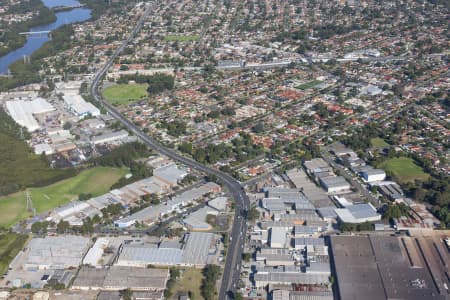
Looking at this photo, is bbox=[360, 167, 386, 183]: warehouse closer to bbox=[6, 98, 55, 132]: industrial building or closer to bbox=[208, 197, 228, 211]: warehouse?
bbox=[208, 197, 228, 211]: warehouse

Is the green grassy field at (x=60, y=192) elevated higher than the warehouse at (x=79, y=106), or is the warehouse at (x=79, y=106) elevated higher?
the green grassy field at (x=60, y=192)

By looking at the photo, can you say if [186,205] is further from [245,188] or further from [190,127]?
[190,127]

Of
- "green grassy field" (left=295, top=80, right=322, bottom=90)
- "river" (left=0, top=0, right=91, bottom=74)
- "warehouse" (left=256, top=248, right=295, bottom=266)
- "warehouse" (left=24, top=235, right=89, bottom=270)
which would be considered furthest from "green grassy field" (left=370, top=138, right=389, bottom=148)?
"river" (left=0, top=0, right=91, bottom=74)

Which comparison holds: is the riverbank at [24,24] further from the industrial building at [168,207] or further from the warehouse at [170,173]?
the industrial building at [168,207]

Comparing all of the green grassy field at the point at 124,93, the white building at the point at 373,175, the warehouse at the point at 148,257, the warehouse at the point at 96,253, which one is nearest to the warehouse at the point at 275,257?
the warehouse at the point at 148,257

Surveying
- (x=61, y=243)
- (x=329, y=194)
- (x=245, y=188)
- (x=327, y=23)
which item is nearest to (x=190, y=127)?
(x=245, y=188)
